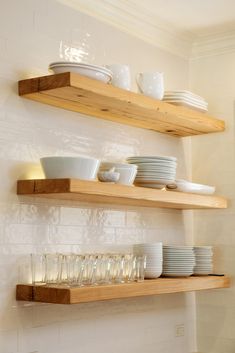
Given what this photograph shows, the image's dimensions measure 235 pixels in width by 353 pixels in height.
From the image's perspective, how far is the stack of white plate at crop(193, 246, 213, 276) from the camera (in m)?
3.69

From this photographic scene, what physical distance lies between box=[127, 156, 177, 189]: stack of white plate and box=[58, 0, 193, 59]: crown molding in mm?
768

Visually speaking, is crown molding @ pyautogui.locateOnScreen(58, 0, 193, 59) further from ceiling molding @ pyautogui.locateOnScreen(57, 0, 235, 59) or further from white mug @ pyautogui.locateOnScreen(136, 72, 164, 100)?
white mug @ pyautogui.locateOnScreen(136, 72, 164, 100)

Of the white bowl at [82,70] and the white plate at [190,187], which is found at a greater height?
the white bowl at [82,70]

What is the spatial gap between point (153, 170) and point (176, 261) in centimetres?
55

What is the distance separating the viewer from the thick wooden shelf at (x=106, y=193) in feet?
8.88

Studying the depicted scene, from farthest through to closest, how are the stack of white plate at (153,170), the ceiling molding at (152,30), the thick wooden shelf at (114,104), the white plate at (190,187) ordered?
the white plate at (190,187) < the ceiling molding at (152,30) < the stack of white plate at (153,170) < the thick wooden shelf at (114,104)

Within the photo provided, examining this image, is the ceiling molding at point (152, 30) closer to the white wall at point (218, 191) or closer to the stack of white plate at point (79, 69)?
the white wall at point (218, 191)

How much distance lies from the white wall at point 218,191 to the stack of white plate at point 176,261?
392mm

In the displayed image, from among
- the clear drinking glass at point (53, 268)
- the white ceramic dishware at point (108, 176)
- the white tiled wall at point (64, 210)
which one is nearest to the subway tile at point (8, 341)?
the white tiled wall at point (64, 210)

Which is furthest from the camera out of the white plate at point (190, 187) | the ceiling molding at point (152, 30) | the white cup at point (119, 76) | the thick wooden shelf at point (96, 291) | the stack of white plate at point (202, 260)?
the stack of white plate at point (202, 260)

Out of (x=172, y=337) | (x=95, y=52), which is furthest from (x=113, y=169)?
(x=172, y=337)

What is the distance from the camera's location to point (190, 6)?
3.50m

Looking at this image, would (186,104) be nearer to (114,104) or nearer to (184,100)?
(184,100)

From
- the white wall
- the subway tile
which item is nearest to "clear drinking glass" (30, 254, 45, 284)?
the subway tile
